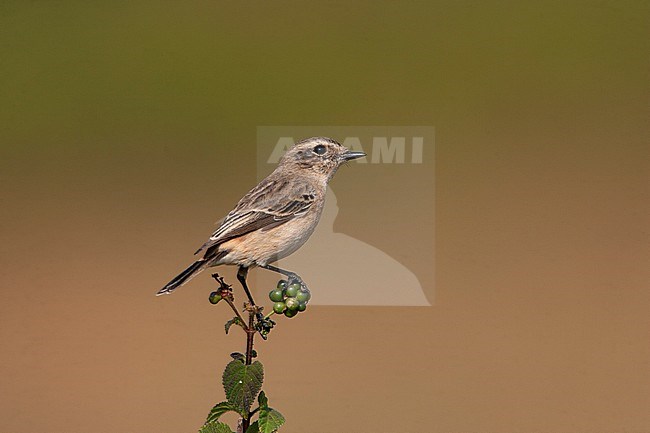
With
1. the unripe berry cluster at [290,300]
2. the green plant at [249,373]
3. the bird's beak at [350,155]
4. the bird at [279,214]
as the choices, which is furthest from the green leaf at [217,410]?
the bird's beak at [350,155]

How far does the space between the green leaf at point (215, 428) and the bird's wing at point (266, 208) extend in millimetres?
395

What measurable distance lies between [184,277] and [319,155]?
0.42m

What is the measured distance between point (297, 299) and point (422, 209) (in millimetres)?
1855

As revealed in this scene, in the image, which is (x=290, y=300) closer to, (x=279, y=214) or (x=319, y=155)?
(x=279, y=214)

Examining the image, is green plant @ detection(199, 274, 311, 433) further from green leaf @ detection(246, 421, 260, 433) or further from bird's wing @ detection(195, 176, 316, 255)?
bird's wing @ detection(195, 176, 316, 255)

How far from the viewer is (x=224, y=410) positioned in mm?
1141

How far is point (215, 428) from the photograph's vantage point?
3.72 feet

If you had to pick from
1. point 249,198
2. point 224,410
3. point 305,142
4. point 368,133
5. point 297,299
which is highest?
point 368,133

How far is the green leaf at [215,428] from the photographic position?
3.70 feet

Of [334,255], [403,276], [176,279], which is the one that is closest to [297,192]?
[176,279]

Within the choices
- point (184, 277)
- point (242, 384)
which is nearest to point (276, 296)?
point (242, 384)

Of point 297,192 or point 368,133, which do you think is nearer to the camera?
point 297,192

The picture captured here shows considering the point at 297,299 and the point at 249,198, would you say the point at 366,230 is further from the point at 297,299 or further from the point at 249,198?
the point at 297,299

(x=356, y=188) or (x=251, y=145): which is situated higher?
(x=251, y=145)
